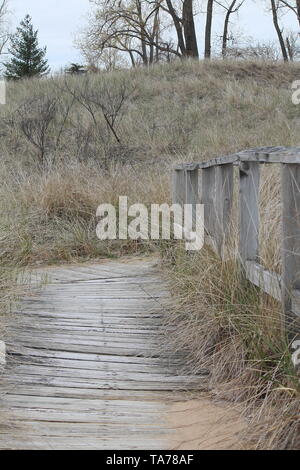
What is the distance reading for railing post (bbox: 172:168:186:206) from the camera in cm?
821

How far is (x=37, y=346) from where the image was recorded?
174 inches

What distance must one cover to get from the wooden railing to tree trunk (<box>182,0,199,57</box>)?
22.8 m

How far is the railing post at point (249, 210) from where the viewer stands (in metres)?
4.27

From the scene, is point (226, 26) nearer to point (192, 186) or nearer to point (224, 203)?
point (192, 186)

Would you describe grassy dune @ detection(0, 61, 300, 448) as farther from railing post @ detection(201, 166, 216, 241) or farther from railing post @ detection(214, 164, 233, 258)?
railing post @ detection(201, 166, 216, 241)

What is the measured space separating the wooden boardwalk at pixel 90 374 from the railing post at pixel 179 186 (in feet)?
6.98

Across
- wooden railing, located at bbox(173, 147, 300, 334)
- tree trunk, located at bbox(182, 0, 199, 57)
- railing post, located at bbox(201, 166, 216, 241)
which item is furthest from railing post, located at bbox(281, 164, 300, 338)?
tree trunk, located at bbox(182, 0, 199, 57)

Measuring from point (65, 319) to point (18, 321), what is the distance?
1.24ft

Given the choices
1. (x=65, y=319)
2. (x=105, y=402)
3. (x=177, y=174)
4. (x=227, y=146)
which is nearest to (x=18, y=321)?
(x=65, y=319)

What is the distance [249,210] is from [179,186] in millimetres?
4173

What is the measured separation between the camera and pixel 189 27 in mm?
28359

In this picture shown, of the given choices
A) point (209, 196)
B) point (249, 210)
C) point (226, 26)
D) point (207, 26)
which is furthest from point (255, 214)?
point (226, 26)

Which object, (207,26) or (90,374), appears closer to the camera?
(90,374)
